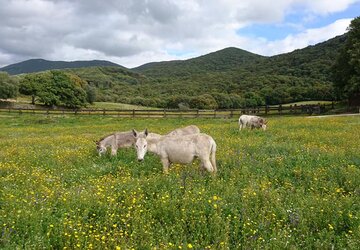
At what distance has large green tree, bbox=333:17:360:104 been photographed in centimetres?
5066

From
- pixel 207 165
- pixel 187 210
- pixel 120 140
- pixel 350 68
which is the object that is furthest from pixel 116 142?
pixel 350 68

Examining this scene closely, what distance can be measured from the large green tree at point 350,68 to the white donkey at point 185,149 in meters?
47.7

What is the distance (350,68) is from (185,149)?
5297 cm

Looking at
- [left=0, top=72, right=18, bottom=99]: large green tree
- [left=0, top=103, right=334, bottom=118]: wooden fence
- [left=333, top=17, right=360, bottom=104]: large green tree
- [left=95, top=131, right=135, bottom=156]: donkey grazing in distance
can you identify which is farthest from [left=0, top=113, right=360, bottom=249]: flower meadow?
[left=0, top=72, right=18, bottom=99]: large green tree

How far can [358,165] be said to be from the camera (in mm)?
10867

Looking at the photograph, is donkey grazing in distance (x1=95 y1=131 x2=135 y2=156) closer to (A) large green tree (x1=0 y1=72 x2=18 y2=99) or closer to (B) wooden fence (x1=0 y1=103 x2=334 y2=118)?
(B) wooden fence (x1=0 y1=103 x2=334 y2=118)

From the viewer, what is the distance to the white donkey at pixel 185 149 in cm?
1021

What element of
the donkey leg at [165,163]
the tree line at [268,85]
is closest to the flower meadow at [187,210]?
the donkey leg at [165,163]

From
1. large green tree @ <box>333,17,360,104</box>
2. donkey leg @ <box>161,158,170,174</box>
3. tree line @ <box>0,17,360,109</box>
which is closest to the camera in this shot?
donkey leg @ <box>161,158,170,174</box>

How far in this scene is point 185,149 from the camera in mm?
10289

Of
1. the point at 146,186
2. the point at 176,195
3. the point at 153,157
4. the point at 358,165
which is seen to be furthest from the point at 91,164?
the point at 358,165

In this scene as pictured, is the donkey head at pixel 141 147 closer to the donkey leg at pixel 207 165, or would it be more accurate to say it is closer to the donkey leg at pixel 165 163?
the donkey leg at pixel 165 163

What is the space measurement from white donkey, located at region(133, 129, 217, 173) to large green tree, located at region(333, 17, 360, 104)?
4766 cm

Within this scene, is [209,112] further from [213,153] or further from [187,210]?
[187,210]
